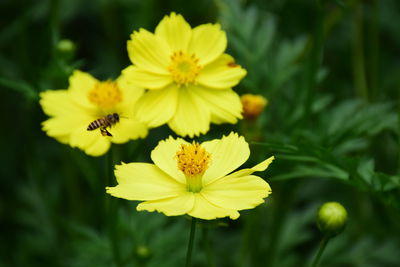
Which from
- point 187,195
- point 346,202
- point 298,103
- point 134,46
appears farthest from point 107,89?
point 346,202

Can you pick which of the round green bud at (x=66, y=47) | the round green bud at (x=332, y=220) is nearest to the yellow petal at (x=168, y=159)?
the round green bud at (x=332, y=220)

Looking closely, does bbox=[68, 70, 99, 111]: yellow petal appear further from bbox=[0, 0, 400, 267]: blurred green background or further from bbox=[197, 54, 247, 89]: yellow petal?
bbox=[197, 54, 247, 89]: yellow petal

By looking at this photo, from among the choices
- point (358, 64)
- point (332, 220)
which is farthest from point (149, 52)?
point (358, 64)

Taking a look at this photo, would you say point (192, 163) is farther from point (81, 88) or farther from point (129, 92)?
point (81, 88)

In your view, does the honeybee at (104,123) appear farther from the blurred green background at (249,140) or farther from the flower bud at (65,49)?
the flower bud at (65,49)

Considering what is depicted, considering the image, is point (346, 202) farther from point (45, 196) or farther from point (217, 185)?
point (217, 185)
